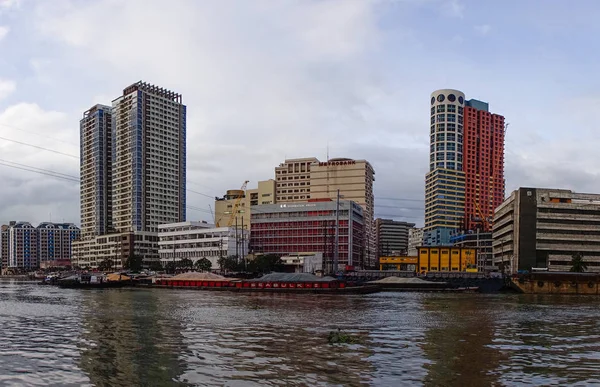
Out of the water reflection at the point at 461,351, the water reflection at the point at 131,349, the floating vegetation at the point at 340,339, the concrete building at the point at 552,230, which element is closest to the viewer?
the water reflection at the point at 461,351

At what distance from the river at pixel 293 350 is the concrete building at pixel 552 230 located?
10832cm

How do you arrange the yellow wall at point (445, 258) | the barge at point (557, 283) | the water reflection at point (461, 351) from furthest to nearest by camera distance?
the yellow wall at point (445, 258), the barge at point (557, 283), the water reflection at point (461, 351)

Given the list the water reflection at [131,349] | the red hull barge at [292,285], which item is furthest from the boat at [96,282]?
the water reflection at [131,349]

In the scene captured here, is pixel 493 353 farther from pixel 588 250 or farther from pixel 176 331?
pixel 588 250

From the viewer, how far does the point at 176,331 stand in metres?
45.8

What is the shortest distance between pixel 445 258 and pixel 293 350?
133281mm

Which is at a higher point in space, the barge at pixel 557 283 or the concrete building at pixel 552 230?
the concrete building at pixel 552 230

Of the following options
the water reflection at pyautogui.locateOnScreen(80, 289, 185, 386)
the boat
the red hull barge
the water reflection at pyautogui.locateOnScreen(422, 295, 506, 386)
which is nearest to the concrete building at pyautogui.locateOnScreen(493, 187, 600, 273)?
the red hull barge

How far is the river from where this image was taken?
92.4 ft

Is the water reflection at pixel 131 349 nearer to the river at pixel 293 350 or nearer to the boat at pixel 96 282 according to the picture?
the river at pixel 293 350

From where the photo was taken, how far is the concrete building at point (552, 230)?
6437 inches

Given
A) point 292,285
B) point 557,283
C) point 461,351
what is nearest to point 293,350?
point 461,351

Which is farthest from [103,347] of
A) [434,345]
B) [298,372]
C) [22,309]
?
[22,309]

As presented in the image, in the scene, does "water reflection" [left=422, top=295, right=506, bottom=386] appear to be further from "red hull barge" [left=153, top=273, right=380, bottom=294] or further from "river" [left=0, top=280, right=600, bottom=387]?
"red hull barge" [left=153, top=273, right=380, bottom=294]
